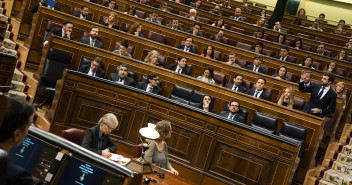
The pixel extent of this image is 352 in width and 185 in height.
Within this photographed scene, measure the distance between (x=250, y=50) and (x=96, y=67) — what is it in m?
3.20

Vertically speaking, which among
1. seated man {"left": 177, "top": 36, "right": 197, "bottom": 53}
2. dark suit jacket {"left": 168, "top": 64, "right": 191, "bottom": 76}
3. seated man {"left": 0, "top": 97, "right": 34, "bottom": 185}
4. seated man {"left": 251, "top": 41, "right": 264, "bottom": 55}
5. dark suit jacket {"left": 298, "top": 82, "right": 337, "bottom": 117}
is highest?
seated man {"left": 251, "top": 41, "right": 264, "bottom": 55}

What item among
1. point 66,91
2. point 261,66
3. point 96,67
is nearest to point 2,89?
point 66,91

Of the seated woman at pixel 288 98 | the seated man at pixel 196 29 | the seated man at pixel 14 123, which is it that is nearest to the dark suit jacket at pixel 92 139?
the seated man at pixel 14 123

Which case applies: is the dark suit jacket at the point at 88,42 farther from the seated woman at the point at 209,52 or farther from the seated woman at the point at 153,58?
the seated woman at the point at 209,52

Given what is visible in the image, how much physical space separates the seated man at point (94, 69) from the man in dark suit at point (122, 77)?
15 cm

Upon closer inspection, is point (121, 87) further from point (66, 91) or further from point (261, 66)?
point (261, 66)

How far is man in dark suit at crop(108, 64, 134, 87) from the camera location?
528 centimetres

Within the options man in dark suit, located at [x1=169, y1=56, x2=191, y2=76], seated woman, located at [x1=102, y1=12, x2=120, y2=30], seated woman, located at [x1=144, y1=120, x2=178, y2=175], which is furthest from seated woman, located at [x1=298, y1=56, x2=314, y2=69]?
seated woman, located at [x1=144, y1=120, x2=178, y2=175]

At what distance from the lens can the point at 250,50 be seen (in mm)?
7637

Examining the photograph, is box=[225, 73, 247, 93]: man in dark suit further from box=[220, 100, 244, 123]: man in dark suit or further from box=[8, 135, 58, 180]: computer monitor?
box=[8, 135, 58, 180]: computer monitor

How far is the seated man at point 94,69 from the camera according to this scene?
5301 mm

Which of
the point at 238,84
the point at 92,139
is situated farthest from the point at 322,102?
the point at 92,139

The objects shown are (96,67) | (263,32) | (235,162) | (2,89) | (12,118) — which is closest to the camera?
(12,118)

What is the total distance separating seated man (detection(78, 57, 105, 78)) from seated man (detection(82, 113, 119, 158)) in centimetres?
173
